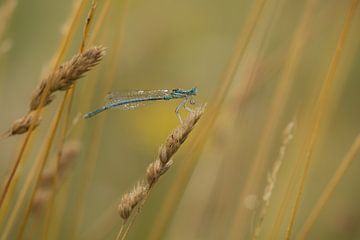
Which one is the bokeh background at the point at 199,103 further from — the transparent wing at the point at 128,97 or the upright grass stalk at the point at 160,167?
the upright grass stalk at the point at 160,167

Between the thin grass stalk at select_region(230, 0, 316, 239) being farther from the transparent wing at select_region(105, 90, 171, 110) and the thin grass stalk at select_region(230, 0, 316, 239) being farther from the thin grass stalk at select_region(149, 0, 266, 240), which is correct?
the transparent wing at select_region(105, 90, 171, 110)

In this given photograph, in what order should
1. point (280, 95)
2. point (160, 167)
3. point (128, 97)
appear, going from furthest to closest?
point (128, 97), point (280, 95), point (160, 167)

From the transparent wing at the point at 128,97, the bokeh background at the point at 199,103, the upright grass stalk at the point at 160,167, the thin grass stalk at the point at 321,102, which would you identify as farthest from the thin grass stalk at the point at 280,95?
the upright grass stalk at the point at 160,167

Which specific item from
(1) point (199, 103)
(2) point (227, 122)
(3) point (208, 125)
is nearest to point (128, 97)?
(2) point (227, 122)

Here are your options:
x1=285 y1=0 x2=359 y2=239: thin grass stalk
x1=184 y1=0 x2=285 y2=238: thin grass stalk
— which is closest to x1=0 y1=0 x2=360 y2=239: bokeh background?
x1=184 y1=0 x2=285 y2=238: thin grass stalk

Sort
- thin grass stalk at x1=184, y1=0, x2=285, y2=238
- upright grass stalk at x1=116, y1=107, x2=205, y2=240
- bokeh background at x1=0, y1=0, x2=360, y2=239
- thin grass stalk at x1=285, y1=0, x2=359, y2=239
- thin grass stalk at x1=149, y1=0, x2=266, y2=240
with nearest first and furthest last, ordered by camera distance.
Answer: upright grass stalk at x1=116, y1=107, x2=205, y2=240 < thin grass stalk at x1=285, y1=0, x2=359, y2=239 < thin grass stalk at x1=149, y1=0, x2=266, y2=240 < thin grass stalk at x1=184, y1=0, x2=285, y2=238 < bokeh background at x1=0, y1=0, x2=360, y2=239

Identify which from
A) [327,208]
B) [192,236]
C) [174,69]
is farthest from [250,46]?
[174,69]

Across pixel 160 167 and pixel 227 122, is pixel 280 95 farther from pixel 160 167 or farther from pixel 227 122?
pixel 160 167

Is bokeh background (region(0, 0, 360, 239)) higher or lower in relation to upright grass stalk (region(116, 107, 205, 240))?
lower

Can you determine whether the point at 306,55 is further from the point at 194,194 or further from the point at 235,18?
the point at 194,194
